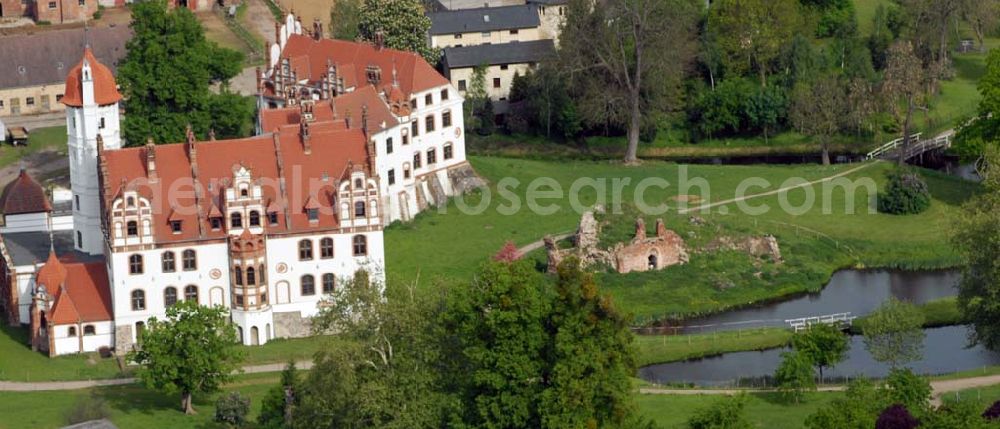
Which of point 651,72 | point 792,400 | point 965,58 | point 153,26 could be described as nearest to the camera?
point 792,400

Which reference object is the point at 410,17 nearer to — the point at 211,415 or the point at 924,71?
the point at 924,71

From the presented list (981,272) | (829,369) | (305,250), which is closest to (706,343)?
(829,369)

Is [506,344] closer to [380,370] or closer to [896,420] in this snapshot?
[380,370]

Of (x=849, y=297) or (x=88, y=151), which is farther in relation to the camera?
(x=849, y=297)

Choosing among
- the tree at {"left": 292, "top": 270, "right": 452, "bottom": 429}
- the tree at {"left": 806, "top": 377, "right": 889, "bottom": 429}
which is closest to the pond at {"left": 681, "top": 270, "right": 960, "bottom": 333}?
the tree at {"left": 806, "top": 377, "right": 889, "bottom": 429}

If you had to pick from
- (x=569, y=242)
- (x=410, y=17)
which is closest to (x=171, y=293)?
(x=569, y=242)

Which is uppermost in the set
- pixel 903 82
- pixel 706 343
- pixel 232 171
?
pixel 903 82

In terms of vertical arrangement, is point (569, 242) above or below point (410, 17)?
below
